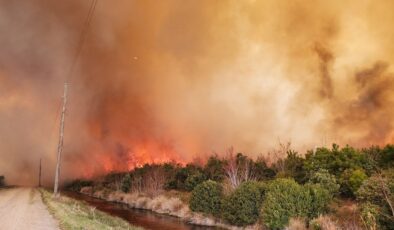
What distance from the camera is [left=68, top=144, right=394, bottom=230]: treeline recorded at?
2708cm

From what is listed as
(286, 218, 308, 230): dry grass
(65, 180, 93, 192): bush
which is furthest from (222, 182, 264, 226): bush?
(65, 180, 93, 192): bush

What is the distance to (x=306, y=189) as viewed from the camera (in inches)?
1394

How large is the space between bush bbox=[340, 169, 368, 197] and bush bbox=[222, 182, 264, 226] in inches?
347

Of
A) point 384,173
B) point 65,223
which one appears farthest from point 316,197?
point 65,223

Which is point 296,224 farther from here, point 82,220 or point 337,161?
point 82,220

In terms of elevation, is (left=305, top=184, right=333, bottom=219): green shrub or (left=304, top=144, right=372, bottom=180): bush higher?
(left=304, top=144, right=372, bottom=180): bush

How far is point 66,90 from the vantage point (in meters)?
63.8

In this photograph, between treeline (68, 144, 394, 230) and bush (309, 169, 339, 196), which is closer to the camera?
treeline (68, 144, 394, 230)

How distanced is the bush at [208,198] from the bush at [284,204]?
35.5ft

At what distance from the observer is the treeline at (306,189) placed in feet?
88.8

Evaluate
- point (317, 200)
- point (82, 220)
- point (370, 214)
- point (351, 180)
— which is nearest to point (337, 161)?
point (351, 180)

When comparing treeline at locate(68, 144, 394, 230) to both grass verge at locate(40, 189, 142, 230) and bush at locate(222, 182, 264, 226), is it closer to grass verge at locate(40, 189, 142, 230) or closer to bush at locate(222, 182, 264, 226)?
bush at locate(222, 182, 264, 226)

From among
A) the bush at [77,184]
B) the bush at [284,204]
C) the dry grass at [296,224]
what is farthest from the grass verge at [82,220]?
the bush at [77,184]

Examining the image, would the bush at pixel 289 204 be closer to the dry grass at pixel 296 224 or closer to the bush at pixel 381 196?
the dry grass at pixel 296 224
